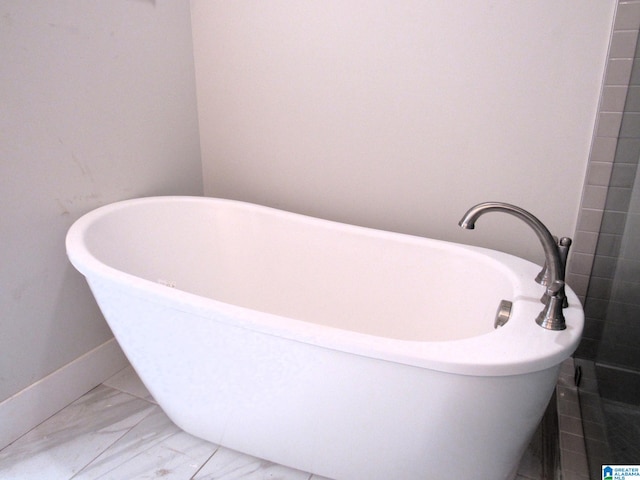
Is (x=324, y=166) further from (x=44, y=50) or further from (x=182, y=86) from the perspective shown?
(x=44, y=50)

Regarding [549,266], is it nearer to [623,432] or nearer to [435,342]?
[435,342]

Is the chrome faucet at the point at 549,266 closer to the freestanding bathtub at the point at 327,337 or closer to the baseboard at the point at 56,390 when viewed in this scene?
the freestanding bathtub at the point at 327,337

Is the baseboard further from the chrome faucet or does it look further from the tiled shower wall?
the tiled shower wall

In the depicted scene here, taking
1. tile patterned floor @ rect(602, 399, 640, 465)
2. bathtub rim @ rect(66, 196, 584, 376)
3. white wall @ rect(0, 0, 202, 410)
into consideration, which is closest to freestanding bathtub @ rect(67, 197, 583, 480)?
bathtub rim @ rect(66, 196, 584, 376)

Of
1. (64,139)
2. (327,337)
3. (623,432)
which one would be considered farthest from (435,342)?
(64,139)

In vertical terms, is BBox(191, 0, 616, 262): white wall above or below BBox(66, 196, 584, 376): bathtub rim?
above

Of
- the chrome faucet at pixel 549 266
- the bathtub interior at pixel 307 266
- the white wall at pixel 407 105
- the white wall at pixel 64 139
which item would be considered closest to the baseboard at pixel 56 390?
the white wall at pixel 64 139

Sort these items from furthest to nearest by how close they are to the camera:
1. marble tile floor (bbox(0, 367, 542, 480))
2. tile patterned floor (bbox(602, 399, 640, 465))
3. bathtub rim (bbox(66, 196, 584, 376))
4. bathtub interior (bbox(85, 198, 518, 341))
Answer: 1. bathtub interior (bbox(85, 198, 518, 341))
2. marble tile floor (bbox(0, 367, 542, 480))
3. tile patterned floor (bbox(602, 399, 640, 465))
4. bathtub rim (bbox(66, 196, 584, 376))

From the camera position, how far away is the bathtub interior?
1357 mm

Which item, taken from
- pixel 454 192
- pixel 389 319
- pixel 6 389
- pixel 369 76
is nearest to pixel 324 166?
pixel 369 76

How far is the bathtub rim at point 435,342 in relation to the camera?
82 cm

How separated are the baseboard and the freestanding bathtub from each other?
1.12 ft

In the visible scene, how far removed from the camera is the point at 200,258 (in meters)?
1.70

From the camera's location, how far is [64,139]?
4.43ft
